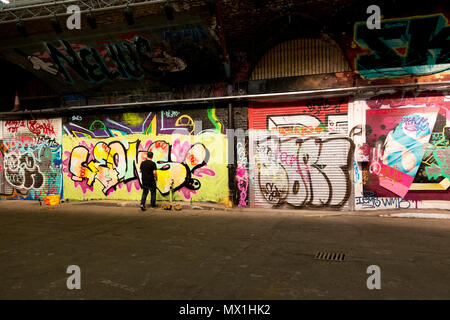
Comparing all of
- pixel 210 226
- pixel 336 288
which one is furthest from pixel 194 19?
pixel 336 288

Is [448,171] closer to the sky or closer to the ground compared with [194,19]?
closer to the ground

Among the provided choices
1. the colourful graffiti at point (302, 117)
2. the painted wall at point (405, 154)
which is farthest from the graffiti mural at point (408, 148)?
the colourful graffiti at point (302, 117)

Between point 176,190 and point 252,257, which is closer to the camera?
point 252,257

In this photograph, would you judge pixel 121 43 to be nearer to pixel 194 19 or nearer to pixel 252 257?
pixel 194 19

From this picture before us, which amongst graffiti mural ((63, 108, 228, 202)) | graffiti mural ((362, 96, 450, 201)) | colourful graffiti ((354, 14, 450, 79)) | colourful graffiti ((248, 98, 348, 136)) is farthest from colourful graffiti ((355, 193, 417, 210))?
graffiti mural ((63, 108, 228, 202))

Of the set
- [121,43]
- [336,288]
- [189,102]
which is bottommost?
[336,288]

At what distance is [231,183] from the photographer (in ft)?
33.5

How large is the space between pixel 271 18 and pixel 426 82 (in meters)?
4.66

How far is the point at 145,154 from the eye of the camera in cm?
1121

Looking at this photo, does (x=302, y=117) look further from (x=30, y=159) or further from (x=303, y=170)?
(x=30, y=159)

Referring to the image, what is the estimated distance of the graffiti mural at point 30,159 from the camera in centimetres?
1233

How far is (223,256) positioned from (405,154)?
6.49 metres

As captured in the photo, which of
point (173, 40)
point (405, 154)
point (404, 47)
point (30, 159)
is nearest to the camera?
point (404, 47)

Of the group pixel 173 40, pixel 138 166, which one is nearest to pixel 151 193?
pixel 138 166
